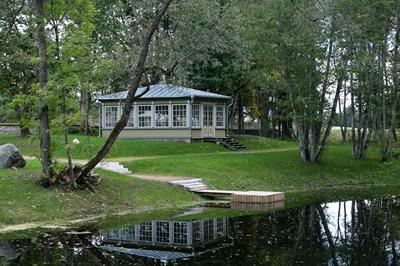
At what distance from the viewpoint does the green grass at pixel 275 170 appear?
82.0 feet

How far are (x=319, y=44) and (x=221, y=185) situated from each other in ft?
30.8

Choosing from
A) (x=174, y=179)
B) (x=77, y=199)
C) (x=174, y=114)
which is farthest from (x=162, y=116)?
(x=77, y=199)

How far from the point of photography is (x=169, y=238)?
14.0 m

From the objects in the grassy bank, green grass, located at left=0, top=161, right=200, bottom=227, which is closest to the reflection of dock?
green grass, located at left=0, top=161, right=200, bottom=227

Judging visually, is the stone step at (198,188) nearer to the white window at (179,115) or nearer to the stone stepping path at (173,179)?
the stone stepping path at (173,179)

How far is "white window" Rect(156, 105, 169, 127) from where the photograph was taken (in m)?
37.2

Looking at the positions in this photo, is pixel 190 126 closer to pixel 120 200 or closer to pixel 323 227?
pixel 120 200

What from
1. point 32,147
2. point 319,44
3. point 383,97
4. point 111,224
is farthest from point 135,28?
point 111,224

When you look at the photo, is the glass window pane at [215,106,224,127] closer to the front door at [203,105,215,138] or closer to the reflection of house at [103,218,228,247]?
the front door at [203,105,215,138]

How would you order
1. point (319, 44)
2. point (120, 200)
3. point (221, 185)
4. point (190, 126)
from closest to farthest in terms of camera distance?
1. point (120, 200)
2. point (221, 185)
3. point (319, 44)
4. point (190, 126)

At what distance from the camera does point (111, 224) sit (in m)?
15.6

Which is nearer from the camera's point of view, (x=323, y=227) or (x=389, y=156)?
(x=323, y=227)

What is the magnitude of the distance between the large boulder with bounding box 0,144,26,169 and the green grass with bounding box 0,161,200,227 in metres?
0.47

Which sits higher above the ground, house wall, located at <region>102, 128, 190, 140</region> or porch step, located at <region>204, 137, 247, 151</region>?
house wall, located at <region>102, 128, 190, 140</region>
